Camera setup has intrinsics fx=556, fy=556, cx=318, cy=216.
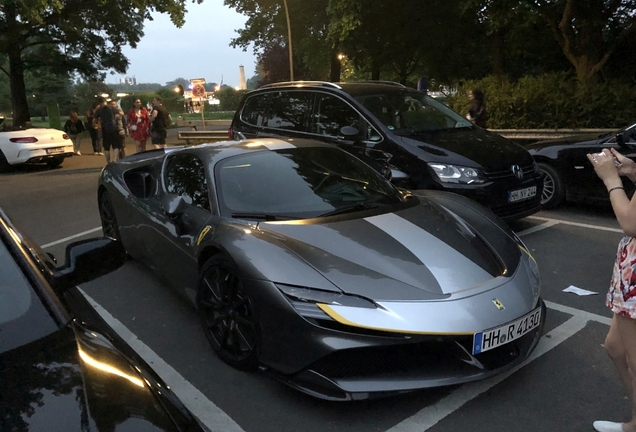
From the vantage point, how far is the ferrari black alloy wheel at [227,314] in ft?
10.6

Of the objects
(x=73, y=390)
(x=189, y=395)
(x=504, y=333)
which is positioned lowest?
(x=189, y=395)

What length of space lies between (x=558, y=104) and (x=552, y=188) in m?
6.53

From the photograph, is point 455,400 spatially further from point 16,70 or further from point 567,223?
point 16,70

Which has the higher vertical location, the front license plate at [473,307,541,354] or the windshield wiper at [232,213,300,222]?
the windshield wiper at [232,213,300,222]

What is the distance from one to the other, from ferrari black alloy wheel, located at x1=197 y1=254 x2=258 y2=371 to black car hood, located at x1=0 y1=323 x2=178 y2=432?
51.8 inches

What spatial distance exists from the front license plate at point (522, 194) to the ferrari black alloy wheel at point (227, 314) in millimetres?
3570

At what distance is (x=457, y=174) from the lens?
5.74 m

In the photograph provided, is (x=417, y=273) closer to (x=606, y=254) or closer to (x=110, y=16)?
(x=606, y=254)

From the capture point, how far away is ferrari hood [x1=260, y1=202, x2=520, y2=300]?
287 centimetres

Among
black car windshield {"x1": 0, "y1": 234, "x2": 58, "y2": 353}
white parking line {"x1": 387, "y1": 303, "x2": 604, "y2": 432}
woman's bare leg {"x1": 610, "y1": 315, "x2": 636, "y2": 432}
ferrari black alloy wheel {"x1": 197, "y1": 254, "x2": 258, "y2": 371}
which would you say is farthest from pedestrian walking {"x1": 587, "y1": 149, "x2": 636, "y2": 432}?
black car windshield {"x1": 0, "y1": 234, "x2": 58, "y2": 353}

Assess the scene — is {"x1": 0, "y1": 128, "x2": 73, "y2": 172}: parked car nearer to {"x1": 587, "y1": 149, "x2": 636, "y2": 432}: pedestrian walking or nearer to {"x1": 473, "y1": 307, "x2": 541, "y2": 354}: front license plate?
{"x1": 473, "y1": 307, "x2": 541, "y2": 354}: front license plate

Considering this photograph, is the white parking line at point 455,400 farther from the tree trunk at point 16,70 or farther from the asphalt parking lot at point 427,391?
the tree trunk at point 16,70

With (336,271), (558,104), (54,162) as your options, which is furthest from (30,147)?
(336,271)

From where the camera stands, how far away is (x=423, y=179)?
588 centimetres
